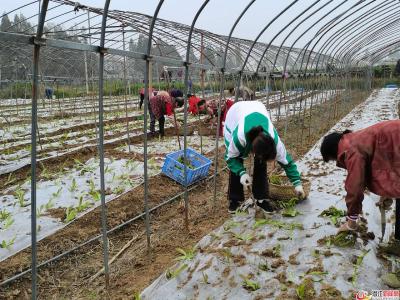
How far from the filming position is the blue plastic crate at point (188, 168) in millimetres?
5973

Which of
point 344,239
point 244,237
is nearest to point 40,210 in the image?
point 244,237

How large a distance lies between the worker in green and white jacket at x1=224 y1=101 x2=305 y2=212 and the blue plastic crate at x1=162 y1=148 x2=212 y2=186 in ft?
4.80

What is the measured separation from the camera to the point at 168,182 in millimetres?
6297

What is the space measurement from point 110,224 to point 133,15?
11.0 ft

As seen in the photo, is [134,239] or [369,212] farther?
[134,239]

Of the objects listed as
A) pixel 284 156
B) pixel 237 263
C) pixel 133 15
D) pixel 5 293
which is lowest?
pixel 5 293

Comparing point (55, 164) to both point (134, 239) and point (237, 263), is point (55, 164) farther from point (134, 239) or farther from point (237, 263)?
point (237, 263)

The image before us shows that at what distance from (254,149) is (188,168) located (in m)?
2.74

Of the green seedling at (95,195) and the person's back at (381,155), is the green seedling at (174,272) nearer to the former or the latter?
the person's back at (381,155)

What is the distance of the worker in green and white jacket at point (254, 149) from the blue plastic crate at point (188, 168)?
1464 millimetres

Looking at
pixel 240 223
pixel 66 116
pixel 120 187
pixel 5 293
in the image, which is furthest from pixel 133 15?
pixel 66 116

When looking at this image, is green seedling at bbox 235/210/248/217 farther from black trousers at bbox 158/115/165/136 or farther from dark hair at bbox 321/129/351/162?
black trousers at bbox 158/115/165/136

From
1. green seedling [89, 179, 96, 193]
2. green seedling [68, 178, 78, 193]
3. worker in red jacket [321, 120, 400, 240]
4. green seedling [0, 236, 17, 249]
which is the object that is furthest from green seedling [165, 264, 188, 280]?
green seedling [68, 178, 78, 193]

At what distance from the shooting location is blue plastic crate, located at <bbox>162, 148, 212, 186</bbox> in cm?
597
